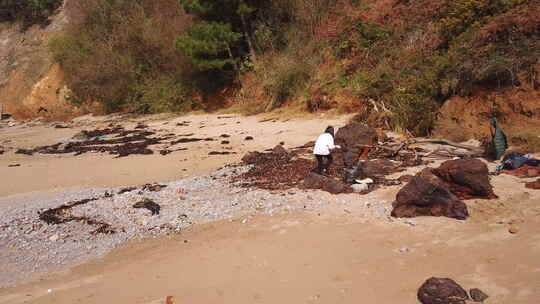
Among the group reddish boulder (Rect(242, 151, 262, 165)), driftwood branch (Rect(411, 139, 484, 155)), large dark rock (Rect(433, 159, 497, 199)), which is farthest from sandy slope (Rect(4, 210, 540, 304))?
reddish boulder (Rect(242, 151, 262, 165))

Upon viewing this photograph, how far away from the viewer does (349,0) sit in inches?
763

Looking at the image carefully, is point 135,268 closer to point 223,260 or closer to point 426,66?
point 223,260

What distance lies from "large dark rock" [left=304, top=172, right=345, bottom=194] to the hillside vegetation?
15.1ft

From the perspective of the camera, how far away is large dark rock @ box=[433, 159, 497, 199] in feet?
20.4

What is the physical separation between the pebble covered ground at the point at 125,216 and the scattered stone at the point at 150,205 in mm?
88

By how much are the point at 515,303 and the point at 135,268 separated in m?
4.19

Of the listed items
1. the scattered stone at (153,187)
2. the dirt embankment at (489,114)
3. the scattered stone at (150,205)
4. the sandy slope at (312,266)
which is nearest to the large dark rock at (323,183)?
the sandy slope at (312,266)

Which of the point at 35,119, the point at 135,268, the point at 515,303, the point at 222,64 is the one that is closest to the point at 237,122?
the point at 222,64

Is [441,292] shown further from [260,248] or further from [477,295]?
[260,248]

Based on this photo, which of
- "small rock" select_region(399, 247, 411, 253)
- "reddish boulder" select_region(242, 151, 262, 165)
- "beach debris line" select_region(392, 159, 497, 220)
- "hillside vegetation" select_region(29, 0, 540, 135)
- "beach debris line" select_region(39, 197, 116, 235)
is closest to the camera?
"small rock" select_region(399, 247, 411, 253)

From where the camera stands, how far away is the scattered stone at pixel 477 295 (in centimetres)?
388

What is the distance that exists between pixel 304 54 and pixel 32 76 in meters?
29.1

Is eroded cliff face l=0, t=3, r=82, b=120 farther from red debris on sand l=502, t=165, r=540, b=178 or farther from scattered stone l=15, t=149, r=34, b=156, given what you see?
red debris on sand l=502, t=165, r=540, b=178

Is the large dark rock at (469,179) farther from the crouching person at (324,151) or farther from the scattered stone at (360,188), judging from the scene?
the crouching person at (324,151)
